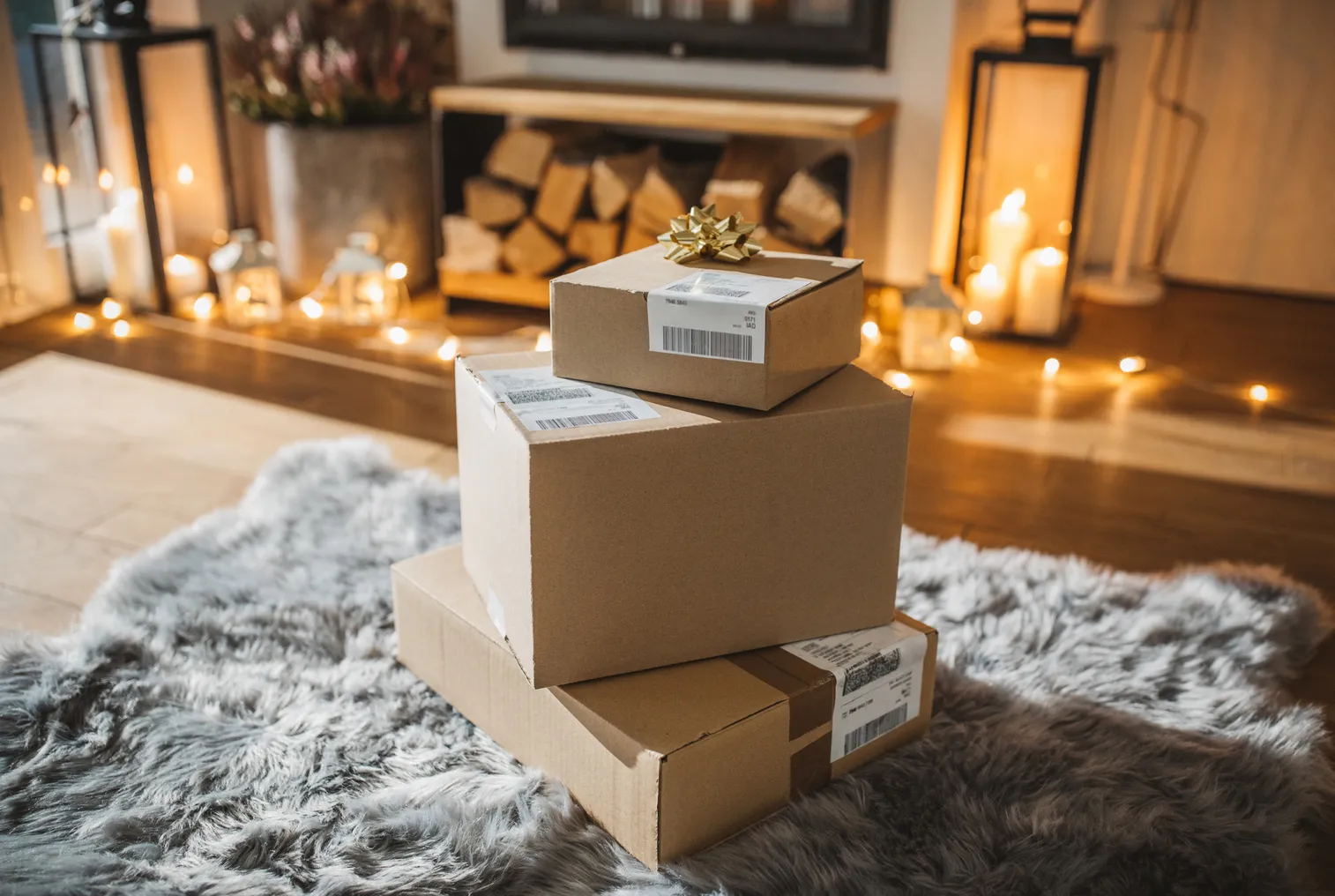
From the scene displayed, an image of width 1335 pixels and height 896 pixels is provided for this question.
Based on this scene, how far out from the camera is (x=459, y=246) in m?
2.95

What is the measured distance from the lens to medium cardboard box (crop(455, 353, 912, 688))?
1.21 metres

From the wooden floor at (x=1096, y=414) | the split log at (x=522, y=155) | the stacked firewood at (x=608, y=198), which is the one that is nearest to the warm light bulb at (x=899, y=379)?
the wooden floor at (x=1096, y=414)

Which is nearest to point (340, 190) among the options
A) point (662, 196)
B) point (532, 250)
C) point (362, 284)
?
point (362, 284)

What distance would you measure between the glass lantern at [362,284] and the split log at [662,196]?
60cm

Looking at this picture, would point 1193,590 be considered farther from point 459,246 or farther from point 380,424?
point 459,246

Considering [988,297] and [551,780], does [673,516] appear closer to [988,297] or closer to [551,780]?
[551,780]

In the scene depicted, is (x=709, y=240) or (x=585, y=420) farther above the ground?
(x=709, y=240)

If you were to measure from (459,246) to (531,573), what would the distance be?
186cm

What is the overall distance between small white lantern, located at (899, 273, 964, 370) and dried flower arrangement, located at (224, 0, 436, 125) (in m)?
1.24

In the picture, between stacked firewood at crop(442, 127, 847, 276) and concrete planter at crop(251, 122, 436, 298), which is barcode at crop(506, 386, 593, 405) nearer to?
stacked firewood at crop(442, 127, 847, 276)

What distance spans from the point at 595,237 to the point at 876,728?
1.71 m

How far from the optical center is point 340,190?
295 centimetres

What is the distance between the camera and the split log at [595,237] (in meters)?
2.84

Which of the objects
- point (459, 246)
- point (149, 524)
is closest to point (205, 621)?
point (149, 524)
